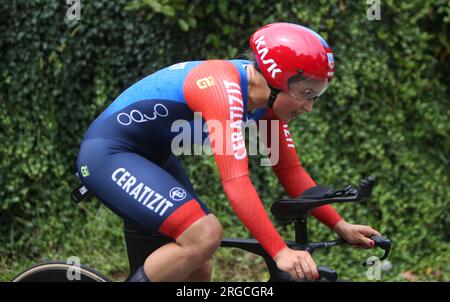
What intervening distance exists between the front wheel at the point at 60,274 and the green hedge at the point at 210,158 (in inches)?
99.4

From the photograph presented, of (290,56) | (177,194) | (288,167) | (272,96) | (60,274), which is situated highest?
(290,56)

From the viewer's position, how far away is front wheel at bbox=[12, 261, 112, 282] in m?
3.32

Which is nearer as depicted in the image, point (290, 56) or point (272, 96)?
point (290, 56)

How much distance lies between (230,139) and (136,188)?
487 millimetres

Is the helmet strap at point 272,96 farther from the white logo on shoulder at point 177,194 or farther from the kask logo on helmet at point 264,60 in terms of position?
the white logo on shoulder at point 177,194

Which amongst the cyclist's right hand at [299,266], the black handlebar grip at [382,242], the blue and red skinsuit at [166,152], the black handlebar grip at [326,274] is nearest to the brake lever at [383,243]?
the black handlebar grip at [382,242]

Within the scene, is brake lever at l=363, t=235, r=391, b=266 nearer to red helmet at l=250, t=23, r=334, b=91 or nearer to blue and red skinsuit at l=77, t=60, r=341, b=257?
blue and red skinsuit at l=77, t=60, r=341, b=257

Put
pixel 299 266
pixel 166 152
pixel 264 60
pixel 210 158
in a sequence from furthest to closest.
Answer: pixel 210 158 → pixel 166 152 → pixel 264 60 → pixel 299 266

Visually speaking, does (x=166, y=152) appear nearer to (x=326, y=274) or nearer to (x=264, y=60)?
(x=264, y=60)

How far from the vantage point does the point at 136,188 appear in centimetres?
312

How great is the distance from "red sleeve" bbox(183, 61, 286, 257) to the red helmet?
0.16 meters

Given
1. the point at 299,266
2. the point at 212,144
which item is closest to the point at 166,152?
the point at 212,144

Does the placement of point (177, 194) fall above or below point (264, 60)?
below
